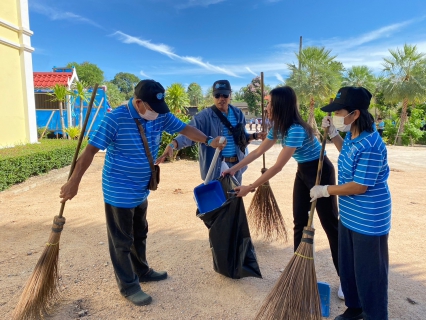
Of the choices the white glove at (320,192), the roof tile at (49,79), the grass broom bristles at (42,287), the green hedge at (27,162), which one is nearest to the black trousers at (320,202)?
the white glove at (320,192)

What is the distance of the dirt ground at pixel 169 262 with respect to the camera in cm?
239

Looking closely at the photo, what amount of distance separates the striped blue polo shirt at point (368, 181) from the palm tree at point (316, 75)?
16.2m

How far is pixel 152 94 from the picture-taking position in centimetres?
218

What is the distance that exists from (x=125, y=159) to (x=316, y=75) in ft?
55.3

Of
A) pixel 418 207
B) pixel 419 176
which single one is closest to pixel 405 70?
pixel 419 176

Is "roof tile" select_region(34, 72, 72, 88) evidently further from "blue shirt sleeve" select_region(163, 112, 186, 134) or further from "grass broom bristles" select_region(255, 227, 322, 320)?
"grass broom bristles" select_region(255, 227, 322, 320)

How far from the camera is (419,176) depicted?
25.6ft

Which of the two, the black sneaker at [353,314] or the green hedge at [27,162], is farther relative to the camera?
the green hedge at [27,162]

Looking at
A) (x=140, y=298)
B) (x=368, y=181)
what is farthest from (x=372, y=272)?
(x=140, y=298)

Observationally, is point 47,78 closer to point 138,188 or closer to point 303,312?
point 138,188

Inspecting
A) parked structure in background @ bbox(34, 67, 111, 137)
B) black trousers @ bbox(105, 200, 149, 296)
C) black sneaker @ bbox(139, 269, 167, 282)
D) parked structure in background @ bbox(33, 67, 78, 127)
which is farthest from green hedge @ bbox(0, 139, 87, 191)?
parked structure in background @ bbox(33, 67, 78, 127)

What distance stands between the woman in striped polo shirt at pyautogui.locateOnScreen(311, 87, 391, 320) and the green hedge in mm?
5942

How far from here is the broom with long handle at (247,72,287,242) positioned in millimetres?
3480

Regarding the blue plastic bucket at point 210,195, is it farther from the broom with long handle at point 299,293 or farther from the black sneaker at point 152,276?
the broom with long handle at point 299,293
